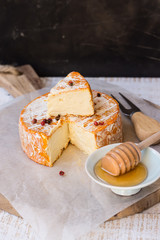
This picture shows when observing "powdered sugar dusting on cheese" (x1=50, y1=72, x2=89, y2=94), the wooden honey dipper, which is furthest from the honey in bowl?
"powdered sugar dusting on cheese" (x1=50, y1=72, x2=89, y2=94)

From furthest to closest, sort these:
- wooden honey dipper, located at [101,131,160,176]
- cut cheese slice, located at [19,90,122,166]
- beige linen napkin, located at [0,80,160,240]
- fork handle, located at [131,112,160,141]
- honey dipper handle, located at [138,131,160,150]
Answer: fork handle, located at [131,112,160,141] < cut cheese slice, located at [19,90,122,166] < honey dipper handle, located at [138,131,160,150] < wooden honey dipper, located at [101,131,160,176] < beige linen napkin, located at [0,80,160,240]

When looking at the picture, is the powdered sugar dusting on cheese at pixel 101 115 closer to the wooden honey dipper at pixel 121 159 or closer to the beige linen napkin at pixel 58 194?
the beige linen napkin at pixel 58 194

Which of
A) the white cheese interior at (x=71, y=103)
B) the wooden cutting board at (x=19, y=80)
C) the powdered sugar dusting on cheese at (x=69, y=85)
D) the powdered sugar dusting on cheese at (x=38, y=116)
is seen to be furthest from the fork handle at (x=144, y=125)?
the wooden cutting board at (x=19, y=80)

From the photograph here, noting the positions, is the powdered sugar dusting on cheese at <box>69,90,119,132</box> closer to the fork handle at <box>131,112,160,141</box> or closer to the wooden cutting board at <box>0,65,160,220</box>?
the fork handle at <box>131,112,160,141</box>

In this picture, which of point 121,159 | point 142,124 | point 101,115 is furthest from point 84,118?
point 121,159

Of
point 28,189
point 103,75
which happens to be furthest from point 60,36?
point 28,189

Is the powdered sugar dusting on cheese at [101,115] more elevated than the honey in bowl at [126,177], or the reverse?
the powdered sugar dusting on cheese at [101,115]
